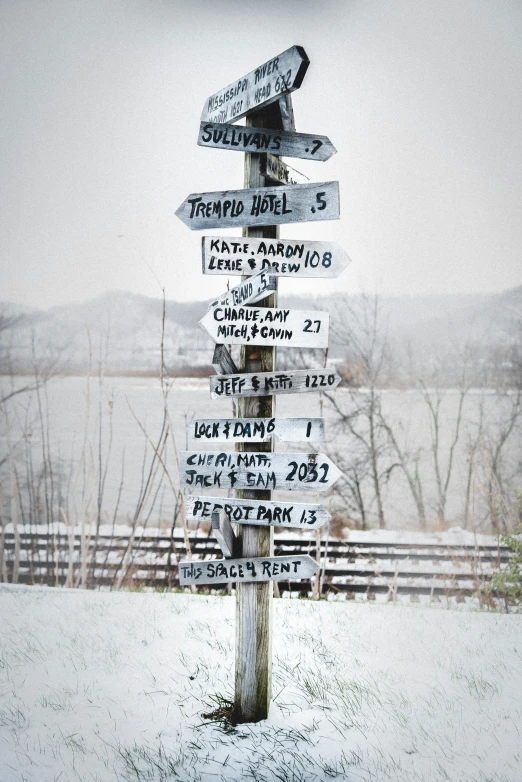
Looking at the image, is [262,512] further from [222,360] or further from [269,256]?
[269,256]

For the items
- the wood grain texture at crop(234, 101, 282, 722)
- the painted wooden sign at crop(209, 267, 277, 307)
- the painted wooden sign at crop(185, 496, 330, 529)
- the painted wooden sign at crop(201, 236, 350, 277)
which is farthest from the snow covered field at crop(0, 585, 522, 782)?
the painted wooden sign at crop(201, 236, 350, 277)

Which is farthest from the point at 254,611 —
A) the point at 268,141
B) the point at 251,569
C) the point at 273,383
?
the point at 268,141

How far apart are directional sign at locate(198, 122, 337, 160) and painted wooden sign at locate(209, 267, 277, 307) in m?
0.61

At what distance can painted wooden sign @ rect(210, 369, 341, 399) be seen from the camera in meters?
2.68

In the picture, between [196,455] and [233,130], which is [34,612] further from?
[233,130]

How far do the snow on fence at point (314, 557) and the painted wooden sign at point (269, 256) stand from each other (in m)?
3.70

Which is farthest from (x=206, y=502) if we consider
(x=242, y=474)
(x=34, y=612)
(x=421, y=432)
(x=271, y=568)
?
(x=421, y=432)

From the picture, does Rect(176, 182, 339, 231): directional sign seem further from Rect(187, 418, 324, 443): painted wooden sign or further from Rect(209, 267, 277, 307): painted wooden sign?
Rect(187, 418, 324, 443): painted wooden sign

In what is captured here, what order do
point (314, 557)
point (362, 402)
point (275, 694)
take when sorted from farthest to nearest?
1. point (362, 402)
2. point (314, 557)
3. point (275, 694)

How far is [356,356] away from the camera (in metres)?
13.5

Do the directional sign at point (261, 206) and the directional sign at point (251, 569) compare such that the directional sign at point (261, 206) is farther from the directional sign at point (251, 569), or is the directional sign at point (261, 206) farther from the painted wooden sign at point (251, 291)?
the directional sign at point (251, 569)

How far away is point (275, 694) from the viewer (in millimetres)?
3080

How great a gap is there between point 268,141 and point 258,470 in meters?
1.58

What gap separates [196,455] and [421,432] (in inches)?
434
